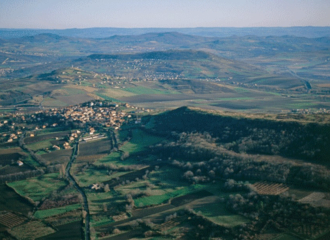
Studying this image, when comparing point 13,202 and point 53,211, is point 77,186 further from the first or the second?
point 13,202

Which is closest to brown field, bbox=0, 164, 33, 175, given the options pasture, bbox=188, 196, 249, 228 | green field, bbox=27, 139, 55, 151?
green field, bbox=27, 139, 55, 151

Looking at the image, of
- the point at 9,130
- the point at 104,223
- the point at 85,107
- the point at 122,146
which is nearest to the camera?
the point at 104,223

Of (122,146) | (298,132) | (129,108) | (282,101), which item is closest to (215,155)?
(298,132)

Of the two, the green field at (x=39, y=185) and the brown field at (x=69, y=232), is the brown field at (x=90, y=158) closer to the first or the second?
the green field at (x=39, y=185)

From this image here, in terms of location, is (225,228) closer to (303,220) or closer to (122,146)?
(303,220)

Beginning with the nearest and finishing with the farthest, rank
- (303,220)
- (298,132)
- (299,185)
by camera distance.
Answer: (303,220) < (299,185) < (298,132)

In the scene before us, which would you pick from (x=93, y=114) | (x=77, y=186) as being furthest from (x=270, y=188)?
(x=93, y=114)
